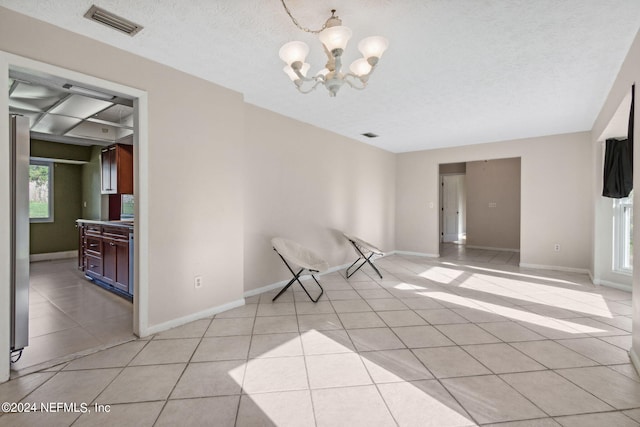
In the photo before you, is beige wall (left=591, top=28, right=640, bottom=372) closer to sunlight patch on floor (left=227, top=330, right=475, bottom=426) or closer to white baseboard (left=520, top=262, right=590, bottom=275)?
sunlight patch on floor (left=227, top=330, right=475, bottom=426)

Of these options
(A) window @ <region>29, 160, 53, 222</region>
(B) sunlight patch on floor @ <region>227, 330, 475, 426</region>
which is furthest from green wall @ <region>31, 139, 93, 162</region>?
(B) sunlight patch on floor @ <region>227, 330, 475, 426</region>

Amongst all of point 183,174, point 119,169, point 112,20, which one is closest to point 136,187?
point 183,174

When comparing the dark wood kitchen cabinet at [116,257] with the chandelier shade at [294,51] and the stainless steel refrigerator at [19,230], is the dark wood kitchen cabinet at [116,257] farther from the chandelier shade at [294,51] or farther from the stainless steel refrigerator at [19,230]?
the chandelier shade at [294,51]

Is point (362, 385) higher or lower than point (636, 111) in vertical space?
lower

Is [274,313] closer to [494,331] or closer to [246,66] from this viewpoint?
[494,331]

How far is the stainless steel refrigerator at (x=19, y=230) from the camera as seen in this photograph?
78.8 inches

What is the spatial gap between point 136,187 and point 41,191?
5734 mm

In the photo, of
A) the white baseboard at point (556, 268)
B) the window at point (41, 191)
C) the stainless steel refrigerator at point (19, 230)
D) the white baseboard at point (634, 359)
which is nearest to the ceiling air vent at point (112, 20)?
the stainless steel refrigerator at point (19, 230)

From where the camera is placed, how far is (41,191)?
6.16 m

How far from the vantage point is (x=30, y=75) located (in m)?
2.04

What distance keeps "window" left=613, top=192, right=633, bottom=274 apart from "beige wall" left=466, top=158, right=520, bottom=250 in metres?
3.29

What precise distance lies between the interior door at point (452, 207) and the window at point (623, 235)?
4752mm

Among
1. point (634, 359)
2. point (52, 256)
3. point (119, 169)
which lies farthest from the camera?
point (52, 256)

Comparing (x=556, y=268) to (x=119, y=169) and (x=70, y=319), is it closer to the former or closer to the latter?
(x=70, y=319)
